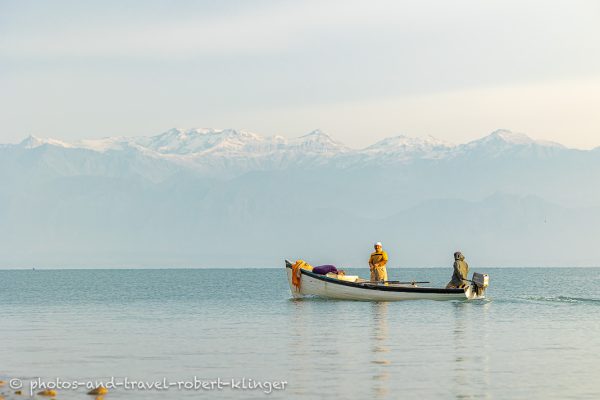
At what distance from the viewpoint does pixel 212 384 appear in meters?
29.0

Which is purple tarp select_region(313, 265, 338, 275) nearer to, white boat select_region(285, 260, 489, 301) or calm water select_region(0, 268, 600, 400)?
white boat select_region(285, 260, 489, 301)

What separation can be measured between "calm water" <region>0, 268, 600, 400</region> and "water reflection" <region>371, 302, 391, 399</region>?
62mm

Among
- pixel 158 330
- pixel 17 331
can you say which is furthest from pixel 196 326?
pixel 17 331

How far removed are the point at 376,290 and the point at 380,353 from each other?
86.9ft

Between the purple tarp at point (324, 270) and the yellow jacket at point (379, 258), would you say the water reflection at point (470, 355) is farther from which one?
the purple tarp at point (324, 270)

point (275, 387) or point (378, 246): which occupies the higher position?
point (378, 246)

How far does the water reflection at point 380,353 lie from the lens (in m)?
28.2

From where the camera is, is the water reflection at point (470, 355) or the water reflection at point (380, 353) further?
the water reflection at point (380, 353)

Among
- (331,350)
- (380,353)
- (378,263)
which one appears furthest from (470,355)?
(378,263)

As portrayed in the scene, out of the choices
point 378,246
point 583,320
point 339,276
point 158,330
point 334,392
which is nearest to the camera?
point 334,392

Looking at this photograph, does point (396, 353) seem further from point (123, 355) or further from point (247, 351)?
point (123, 355)

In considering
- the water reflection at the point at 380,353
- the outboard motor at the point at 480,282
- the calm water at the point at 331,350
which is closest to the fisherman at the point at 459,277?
the calm water at the point at 331,350

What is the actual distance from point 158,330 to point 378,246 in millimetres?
16524

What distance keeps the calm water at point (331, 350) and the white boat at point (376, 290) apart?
2.96ft
